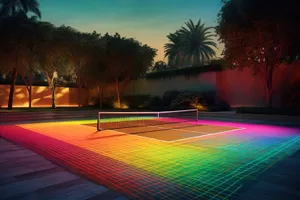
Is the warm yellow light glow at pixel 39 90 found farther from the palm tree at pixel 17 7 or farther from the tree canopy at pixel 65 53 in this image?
the palm tree at pixel 17 7

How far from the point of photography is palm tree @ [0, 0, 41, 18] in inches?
645

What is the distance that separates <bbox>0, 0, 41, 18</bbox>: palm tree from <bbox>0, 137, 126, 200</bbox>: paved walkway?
1601 centimetres

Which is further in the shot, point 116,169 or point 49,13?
point 49,13

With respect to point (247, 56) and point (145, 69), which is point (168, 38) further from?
point (247, 56)

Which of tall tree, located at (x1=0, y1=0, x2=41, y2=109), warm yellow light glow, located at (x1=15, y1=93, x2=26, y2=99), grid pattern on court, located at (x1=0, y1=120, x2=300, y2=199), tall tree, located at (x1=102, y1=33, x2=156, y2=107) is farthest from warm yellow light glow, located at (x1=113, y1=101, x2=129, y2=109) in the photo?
grid pattern on court, located at (x1=0, y1=120, x2=300, y2=199)

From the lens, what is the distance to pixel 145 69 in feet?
76.5

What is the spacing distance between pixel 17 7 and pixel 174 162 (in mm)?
18552

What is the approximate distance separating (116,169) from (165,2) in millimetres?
13405

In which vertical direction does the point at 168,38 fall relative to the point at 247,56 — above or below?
above

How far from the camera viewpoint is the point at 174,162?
4.88m

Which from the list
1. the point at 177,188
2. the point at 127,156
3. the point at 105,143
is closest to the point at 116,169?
the point at 127,156

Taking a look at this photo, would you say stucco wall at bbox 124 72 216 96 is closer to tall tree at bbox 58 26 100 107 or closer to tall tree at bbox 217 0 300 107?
tall tree at bbox 217 0 300 107

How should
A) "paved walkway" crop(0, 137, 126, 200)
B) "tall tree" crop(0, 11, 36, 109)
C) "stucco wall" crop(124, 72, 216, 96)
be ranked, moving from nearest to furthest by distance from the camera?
"paved walkway" crop(0, 137, 126, 200)
"tall tree" crop(0, 11, 36, 109)
"stucco wall" crop(124, 72, 216, 96)

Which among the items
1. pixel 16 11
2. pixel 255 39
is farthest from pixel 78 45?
pixel 255 39
